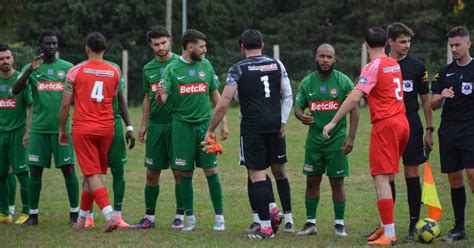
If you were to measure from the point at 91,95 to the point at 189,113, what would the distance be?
122 centimetres

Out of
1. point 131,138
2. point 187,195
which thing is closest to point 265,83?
point 187,195

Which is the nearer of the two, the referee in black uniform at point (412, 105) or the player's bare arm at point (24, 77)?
the referee in black uniform at point (412, 105)

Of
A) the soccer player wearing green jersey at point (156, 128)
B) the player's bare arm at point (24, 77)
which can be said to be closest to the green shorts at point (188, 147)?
the soccer player wearing green jersey at point (156, 128)

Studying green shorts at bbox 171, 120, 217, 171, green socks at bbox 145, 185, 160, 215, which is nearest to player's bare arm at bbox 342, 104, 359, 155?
green shorts at bbox 171, 120, 217, 171

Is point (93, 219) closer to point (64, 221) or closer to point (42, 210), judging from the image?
point (64, 221)

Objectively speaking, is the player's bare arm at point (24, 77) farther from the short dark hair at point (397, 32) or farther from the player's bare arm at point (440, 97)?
the player's bare arm at point (440, 97)

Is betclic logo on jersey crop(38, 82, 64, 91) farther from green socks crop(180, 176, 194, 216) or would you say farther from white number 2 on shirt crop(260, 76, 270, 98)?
white number 2 on shirt crop(260, 76, 270, 98)

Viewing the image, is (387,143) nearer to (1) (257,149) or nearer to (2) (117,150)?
(1) (257,149)

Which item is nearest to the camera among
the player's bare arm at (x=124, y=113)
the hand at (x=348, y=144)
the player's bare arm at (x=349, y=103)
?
the player's bare arm at (x=349, y=103)

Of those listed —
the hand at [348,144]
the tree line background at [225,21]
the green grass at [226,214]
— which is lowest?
the green grass at [226,214]

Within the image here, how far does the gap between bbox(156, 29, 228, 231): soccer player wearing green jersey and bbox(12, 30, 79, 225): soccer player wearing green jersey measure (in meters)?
1.52

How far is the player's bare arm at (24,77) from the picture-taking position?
11.0 m

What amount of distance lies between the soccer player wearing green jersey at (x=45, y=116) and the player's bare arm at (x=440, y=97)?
458 centimetres

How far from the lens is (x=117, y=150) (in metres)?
11.1
